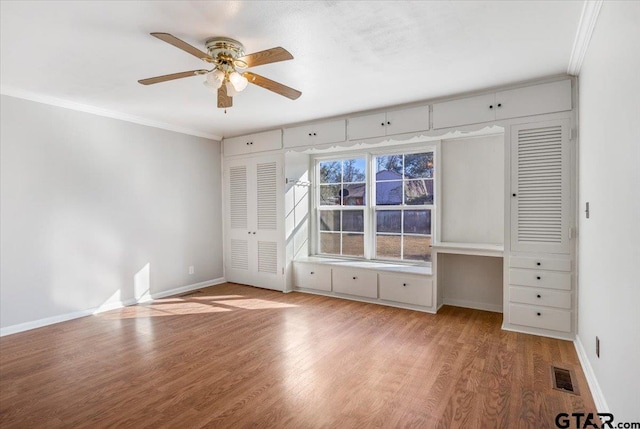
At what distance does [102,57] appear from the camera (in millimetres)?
2697

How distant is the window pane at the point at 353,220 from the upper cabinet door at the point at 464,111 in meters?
1.77

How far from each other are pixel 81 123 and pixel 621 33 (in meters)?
4.89

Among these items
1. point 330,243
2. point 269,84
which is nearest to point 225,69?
point 269,84

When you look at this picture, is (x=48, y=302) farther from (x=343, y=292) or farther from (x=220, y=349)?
(x=343, y=292)

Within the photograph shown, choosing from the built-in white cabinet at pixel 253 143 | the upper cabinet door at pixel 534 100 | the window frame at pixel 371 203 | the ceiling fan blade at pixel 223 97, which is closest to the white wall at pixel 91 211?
the built-in white cabinet at pixel 253 143

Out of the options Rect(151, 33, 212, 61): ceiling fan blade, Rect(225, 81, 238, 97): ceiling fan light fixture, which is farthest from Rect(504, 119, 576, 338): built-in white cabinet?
Rect(151, 33, 212, 61): ceiling fan blade

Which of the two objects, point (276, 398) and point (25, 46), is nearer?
point (276, 398)

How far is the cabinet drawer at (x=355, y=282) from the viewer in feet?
14.2

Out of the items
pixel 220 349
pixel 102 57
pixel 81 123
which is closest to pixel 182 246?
pixel 81 123

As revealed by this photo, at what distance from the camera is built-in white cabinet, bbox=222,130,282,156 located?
199 inches

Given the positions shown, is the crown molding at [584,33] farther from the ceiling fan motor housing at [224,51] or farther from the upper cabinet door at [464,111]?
the ceiling fan motor housing at [224,51]

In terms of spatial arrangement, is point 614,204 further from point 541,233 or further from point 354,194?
point 354,194

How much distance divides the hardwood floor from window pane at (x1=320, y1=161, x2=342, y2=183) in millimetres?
2196

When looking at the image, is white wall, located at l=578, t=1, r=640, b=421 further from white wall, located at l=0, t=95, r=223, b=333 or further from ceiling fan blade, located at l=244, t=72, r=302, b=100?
white wall, located at l=0, t=95, r=223, b=333
